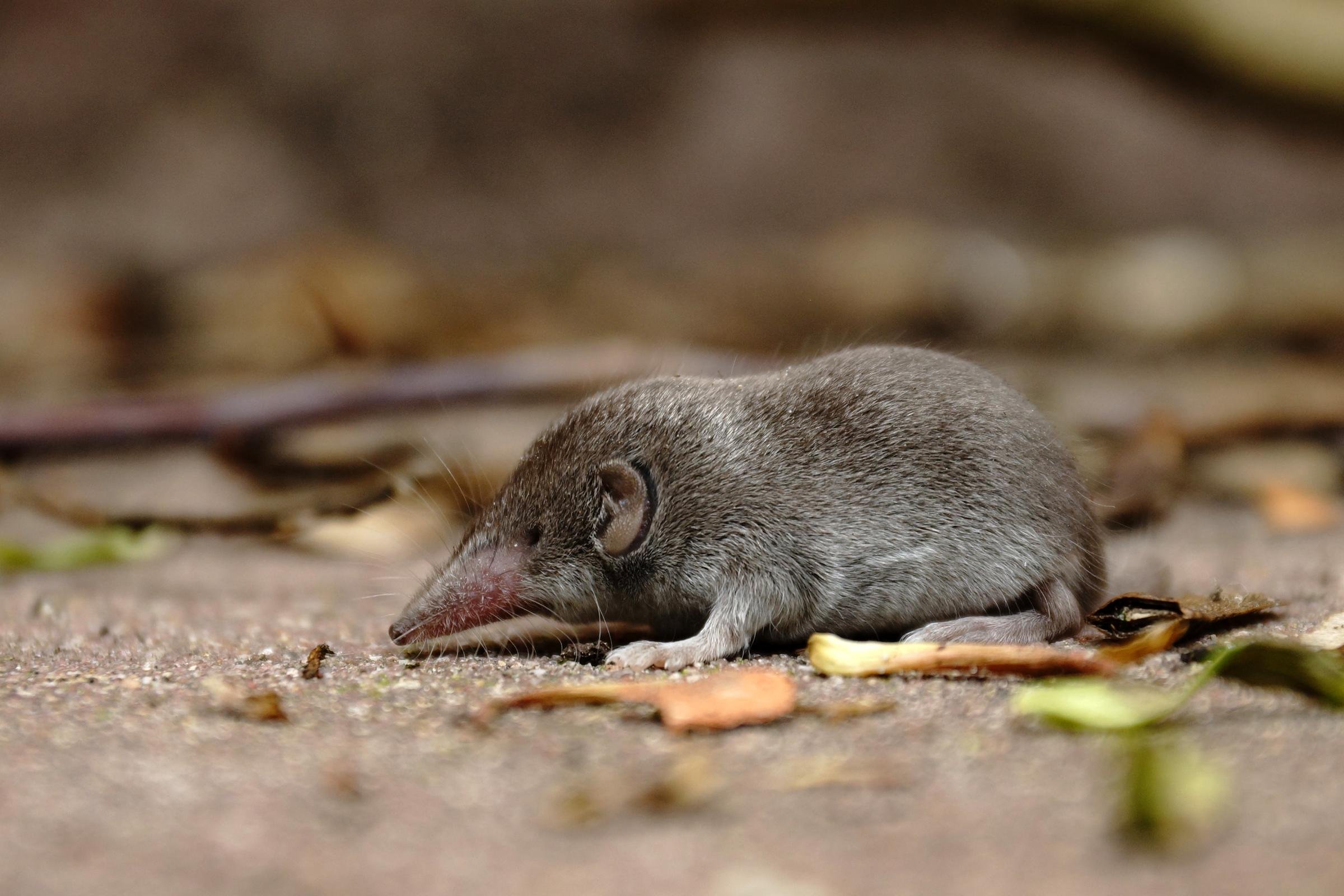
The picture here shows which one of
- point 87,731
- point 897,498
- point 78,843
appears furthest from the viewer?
point 897,498

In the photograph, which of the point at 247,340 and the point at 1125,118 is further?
the point at 1125,118

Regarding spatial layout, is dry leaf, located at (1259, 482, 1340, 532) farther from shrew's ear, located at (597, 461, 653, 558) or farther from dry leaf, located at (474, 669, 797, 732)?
dry leaf, located at (474, 669, 797, 732)

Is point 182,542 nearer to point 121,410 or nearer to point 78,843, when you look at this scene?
point 121,410

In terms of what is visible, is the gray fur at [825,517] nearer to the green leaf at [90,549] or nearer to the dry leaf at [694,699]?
the dry leaf at [694,699]

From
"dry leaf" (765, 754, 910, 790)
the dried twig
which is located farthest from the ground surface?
the dried twig

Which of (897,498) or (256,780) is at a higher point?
(897,498)

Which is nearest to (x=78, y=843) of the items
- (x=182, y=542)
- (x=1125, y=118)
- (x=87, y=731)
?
(x=87, y=731)

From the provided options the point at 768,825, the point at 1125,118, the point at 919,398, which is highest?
the point at 1125,118

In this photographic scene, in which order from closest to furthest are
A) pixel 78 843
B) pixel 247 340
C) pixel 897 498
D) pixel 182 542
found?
pixel 78 843 < pixel 897 498 < pixel 182 542 < pixel 247 340
